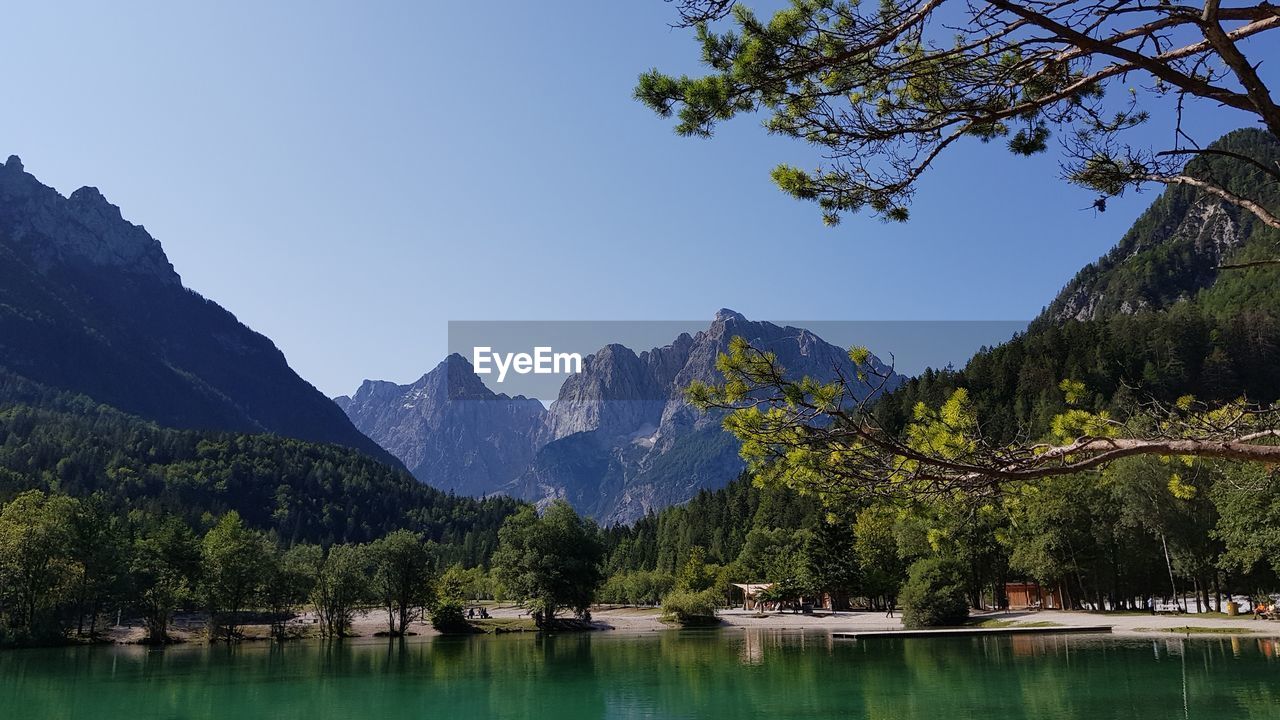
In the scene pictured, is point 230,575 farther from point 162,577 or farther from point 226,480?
point 226,480

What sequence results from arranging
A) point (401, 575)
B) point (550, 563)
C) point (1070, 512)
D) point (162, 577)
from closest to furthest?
point (1070, 512), point (162, 577), point (550, 563), point (401, 575)

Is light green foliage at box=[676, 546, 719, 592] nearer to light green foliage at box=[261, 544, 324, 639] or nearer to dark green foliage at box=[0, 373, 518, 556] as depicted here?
light green foliage at box=[261, 544, 324, 639]

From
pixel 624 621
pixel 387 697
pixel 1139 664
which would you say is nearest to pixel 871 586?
pixel 624 621

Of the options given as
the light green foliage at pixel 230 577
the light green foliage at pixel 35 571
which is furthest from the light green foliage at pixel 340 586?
the light green foliage at pixel 35 571

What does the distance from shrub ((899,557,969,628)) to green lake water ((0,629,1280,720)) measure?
7174 mm

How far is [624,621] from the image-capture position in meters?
81.6

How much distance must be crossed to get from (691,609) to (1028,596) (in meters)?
29.9

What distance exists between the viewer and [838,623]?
67812mm

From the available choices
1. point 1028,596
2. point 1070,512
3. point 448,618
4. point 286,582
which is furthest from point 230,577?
point 1028,596

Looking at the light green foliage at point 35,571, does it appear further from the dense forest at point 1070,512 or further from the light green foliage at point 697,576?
the light green foliage at point 697,576

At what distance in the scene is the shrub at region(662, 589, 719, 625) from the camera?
77562 millimetres

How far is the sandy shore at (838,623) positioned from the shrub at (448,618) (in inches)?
52.7

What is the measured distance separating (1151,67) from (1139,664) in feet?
100

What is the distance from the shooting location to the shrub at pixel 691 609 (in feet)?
254
